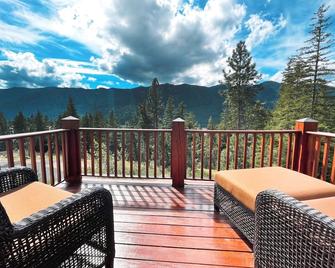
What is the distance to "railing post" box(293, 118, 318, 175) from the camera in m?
3.32

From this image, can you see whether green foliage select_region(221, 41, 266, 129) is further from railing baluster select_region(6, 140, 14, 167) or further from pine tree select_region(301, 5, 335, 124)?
railing baluster select_region(6, 140, 14, 167)

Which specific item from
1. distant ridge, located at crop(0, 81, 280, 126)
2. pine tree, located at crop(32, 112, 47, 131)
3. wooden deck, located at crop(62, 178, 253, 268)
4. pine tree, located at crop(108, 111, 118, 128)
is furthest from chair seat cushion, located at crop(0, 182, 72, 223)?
pine tree, located at crop(108, 111, 118, 128)

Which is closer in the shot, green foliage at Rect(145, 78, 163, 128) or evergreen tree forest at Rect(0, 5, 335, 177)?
evergreen tree forest at Rect(0, 5, 335, 177)

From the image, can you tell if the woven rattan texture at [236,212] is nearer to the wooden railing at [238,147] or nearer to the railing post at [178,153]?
the railing post at [178,153]

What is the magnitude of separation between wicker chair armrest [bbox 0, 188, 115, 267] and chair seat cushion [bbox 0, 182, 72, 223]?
273 mm

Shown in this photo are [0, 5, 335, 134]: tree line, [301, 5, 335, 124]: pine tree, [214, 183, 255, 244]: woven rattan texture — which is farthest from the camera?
[0, 5, 335, 134]: tree line

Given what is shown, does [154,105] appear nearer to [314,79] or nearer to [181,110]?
[181,110]

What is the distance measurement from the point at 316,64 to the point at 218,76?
7425mm

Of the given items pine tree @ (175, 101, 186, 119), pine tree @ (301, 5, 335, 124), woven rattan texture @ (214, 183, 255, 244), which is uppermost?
pine tree @ (301, 5, 335, 124)

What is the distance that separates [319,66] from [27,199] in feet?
61.6

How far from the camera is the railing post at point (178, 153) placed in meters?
3.33

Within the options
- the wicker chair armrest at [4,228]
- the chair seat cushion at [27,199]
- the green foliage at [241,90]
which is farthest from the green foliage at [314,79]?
the wicker chair armrest at [4,228]

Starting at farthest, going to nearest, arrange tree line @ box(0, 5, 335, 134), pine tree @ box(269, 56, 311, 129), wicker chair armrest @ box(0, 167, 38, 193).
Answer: pine tree @ box(269, 56, 311, 129)
tree line @ box(0, 5, 335, 134)
wicker chair armrest @ box(0, 167, 38, 193)

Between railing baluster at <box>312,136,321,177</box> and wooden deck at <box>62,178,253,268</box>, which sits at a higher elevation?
railing baluster at <box>312,136,321,177</box>
